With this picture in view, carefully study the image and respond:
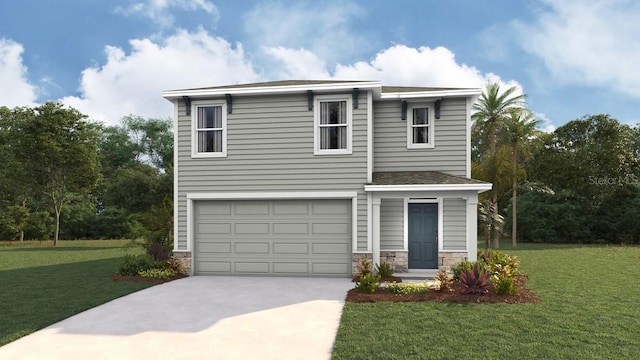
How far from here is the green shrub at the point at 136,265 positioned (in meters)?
12.4

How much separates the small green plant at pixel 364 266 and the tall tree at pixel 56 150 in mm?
23355

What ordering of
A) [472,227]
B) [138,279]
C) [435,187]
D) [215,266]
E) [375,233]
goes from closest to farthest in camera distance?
[435,187]
[472,227]
[138,279]
[375,233]
[215,266]

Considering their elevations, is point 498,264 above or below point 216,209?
below

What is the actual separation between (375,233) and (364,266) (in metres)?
1.07

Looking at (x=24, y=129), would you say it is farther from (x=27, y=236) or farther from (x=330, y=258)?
(x=330, y=258)

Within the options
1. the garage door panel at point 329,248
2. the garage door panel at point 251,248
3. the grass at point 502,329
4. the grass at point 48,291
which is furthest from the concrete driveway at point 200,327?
the garage door panel at point 251,248

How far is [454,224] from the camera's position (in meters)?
12.7

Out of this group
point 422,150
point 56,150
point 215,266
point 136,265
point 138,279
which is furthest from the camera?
point 56,150

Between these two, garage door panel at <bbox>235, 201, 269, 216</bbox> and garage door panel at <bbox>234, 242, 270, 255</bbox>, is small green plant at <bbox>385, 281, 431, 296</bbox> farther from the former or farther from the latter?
garage door panel at <bbox>235, 201, 269, 216</bbox>

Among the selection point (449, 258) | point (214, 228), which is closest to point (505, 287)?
point (449, 258)

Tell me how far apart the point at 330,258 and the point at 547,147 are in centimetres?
2549

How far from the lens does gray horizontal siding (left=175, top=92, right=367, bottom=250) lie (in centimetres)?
1235
